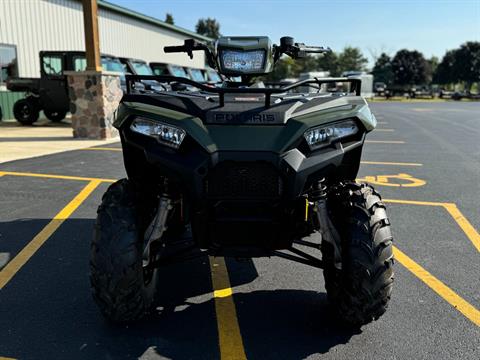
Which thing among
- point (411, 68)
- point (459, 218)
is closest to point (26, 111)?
point (459, 218)

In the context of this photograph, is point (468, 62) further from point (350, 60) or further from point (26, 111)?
point (26, 111)

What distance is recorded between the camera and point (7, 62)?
1612 cm

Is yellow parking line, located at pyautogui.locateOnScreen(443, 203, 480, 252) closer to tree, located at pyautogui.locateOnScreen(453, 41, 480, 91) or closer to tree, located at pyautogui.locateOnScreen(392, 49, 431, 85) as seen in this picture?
tree, located at pyautogui.locateOnScreen(453, 41, 480, 91)

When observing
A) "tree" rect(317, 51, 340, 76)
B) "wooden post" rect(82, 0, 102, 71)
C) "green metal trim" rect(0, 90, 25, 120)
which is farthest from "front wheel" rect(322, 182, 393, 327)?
"tree" rect(317, 51, 340, 76)

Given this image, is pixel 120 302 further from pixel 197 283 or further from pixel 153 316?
pixel 197 283

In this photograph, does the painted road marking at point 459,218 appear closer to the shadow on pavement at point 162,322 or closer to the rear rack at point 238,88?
the shadow on pavement at point 162,322

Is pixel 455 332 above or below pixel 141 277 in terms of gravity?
below

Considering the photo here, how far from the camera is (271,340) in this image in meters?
2.65

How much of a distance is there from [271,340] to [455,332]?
113 centimetres

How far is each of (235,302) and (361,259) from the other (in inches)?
39.4

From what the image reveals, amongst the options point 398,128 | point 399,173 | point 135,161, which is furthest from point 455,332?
point 398,128

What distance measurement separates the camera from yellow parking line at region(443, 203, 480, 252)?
4.43m

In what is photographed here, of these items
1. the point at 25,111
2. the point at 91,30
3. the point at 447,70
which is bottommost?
the point at 25,111

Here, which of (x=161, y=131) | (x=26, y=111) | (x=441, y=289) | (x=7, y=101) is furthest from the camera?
(x=7, y=101)
